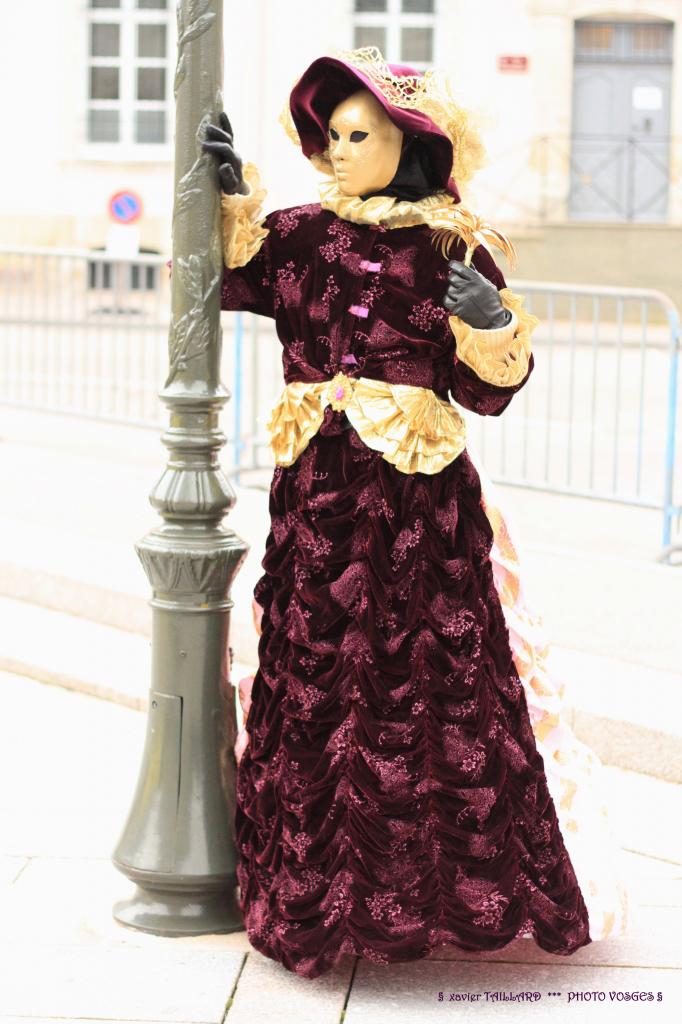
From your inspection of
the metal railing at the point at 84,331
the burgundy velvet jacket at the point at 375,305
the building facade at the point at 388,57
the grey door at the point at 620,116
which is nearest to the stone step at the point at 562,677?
the burgundy velvet jacket at the point at 375,305

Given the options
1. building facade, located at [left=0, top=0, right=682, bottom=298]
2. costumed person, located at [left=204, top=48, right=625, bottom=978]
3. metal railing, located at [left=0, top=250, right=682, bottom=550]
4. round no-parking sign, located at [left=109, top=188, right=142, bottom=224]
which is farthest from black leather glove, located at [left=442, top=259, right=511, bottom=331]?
building facade, located at [left=0, top=0, right=682, bottom=298]

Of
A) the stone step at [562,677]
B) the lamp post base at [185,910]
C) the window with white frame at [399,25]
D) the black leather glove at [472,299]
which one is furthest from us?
the window with white frame at [399,25]

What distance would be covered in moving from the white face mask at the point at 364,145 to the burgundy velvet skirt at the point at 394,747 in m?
0.48

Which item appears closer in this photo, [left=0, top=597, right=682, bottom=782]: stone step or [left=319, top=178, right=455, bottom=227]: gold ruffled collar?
[left=319, top=178, right=455, bottom=227]: gold ruffled collar

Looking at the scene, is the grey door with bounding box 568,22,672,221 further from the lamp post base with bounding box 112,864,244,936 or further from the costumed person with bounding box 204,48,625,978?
the lamp post base with bounding box 112,864,244,936

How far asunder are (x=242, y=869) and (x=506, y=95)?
18.9 meters

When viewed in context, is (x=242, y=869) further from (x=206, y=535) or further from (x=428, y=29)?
(x=428, y=29)

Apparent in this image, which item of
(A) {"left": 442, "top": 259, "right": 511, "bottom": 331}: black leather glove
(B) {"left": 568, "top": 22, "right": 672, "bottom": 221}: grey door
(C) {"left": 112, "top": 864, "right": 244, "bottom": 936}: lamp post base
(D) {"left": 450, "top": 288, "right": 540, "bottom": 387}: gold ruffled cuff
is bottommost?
(C) {"left": 112, "top": 864, "right": 244, "bottom": 936}: lamp post base

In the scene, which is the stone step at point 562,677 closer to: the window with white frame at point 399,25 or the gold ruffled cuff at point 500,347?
the gold ruffled cuff at point 500,347

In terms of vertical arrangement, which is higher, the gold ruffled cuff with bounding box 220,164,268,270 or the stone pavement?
the gold ruffled cuff with bounding box 220,164,268,270

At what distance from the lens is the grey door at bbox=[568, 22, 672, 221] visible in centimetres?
2173

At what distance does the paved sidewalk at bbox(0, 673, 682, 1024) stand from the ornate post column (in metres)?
0.14

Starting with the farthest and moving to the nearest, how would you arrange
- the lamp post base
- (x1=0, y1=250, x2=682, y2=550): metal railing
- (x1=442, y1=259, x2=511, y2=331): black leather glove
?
(x1=0, y1=250, x2=682, y2=550): metal railing
the lamp post base
(x1=442, y1=259, x2=511, y2=331): black leather glove

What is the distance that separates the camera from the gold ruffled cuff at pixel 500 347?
3.38m
